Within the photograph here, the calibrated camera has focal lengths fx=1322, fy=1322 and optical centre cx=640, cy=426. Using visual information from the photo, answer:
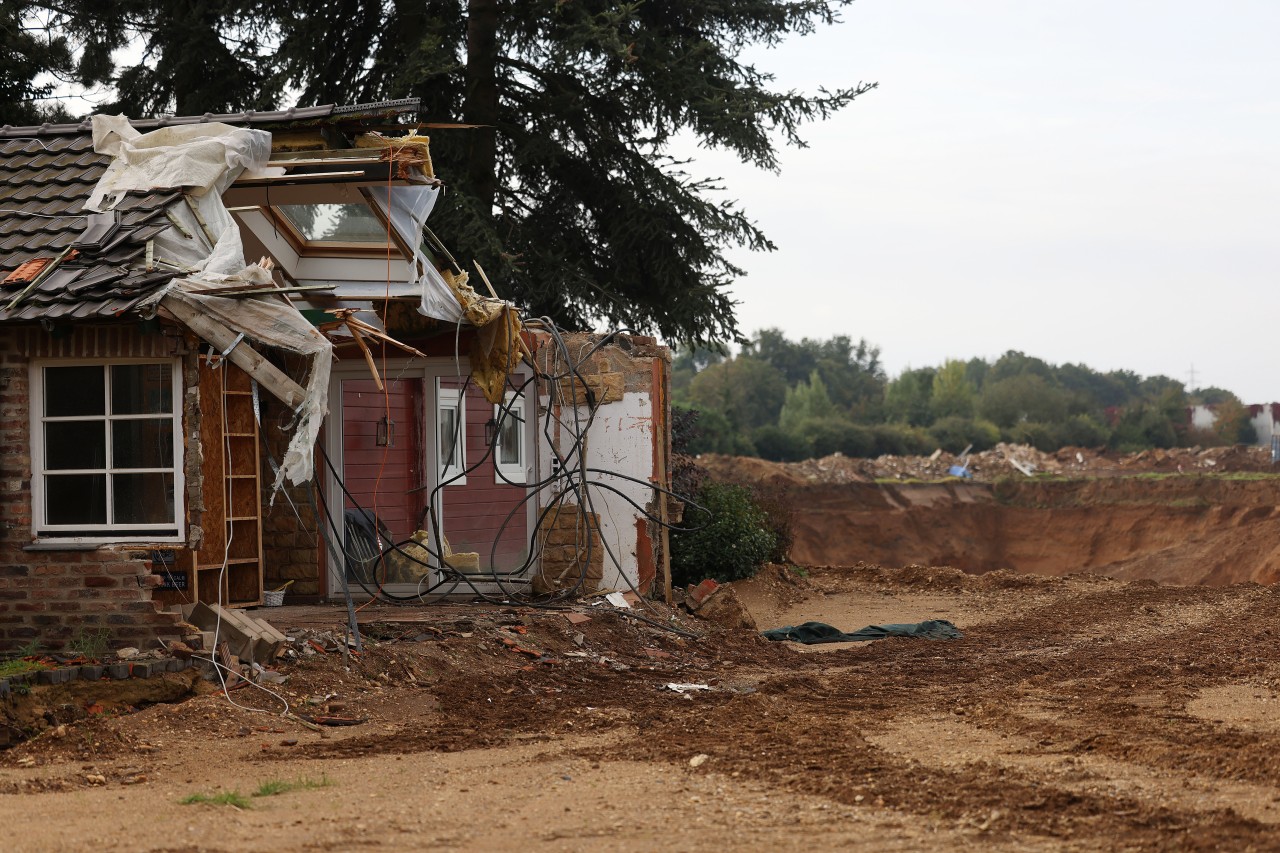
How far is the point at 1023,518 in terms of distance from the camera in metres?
37.1

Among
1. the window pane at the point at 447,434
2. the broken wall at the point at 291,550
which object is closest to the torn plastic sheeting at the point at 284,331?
the broken wall at the point at 291,550

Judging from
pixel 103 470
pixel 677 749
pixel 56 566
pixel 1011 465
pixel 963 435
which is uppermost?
pixel 963 435

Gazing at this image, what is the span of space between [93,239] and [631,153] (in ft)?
42.2

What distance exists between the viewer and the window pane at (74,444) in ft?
31.5

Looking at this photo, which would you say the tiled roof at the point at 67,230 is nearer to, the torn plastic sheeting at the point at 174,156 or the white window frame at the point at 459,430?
the torn plastic sheeting at the point at 174,156

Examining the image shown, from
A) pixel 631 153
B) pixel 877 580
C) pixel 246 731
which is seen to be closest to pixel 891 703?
pixel 246 731

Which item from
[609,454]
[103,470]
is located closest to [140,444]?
[103,470]

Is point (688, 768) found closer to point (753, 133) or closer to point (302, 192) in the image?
point (302, 192)

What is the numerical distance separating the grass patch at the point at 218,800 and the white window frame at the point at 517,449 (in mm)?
7990

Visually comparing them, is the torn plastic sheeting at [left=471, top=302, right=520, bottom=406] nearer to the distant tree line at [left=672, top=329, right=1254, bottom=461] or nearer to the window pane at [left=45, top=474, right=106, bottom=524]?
the window pane at [left=45, top=474, right=106, bottom=524]

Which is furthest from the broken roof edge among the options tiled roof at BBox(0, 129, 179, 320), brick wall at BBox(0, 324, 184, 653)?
brick wall at BBox(0, 324, 184, 653)

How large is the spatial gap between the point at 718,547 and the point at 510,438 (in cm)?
454

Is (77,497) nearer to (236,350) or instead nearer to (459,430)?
(236,350)

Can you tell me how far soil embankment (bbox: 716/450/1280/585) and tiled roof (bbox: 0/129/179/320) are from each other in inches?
915
